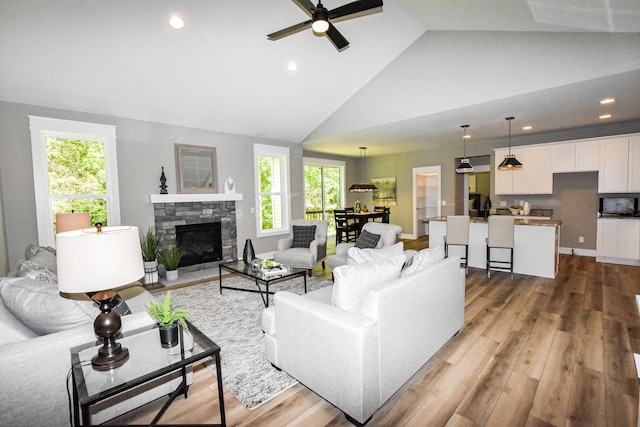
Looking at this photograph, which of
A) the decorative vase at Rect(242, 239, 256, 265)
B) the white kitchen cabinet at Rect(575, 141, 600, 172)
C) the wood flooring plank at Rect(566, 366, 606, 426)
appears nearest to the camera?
the wood flooring plank at Rect(566, 366, 606, 426)

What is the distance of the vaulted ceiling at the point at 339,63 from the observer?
122 inches

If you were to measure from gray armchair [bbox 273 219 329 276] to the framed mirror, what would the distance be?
1841mm

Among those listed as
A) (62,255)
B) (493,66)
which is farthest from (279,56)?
(62,255)

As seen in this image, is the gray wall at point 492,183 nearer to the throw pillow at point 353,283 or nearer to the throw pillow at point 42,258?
the throw pillow at point 353,283

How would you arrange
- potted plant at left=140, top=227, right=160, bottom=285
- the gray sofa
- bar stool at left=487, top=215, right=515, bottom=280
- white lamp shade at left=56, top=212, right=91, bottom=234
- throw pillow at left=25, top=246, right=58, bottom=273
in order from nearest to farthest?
the gray sofa → throw pillow at left=25, top=246, right=58, bottom=273 → white lamp shade at left=56, top=212, right=91, bottom=234 → bar stool at left=487, top=215, right=515, bottom=280 → potted plant at left=140, top=227, right=160, bottom=285

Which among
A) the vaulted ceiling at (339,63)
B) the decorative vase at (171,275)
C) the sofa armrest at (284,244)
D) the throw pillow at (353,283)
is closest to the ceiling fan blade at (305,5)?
the vaulted ceiling at (339,63)

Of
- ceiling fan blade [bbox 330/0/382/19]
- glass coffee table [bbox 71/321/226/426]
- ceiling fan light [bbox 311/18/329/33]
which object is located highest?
ceiling fan blade [bbox 330/0/382/19]

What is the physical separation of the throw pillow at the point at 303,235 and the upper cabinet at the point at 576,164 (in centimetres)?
452

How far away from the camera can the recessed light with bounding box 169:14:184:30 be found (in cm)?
335

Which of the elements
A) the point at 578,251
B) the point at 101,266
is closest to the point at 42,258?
the point at 101,266

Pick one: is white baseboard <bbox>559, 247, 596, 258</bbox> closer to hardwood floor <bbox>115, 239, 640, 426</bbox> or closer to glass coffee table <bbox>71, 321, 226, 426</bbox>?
hardwood floor <bbox>115, 239, 640, 426</bbox>

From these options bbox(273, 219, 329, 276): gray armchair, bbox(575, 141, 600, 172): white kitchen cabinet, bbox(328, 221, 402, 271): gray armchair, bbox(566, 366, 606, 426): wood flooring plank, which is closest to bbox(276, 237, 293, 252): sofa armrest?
bbox(273, 219, 329, 276): gray armchair

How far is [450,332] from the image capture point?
262cm

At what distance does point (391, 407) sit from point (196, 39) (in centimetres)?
435
